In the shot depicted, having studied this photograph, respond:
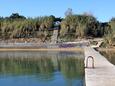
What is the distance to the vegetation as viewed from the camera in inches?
2606

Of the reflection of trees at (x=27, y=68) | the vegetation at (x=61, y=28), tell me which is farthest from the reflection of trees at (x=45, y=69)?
the vegetation at (x=61, y=28)

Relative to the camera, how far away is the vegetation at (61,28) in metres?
66.2

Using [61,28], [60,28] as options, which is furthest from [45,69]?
[60,28]

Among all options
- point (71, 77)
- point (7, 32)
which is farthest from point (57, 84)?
point (7, 32)

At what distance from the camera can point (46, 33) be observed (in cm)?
7012

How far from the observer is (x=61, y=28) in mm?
68500

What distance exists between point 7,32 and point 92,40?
61.2 feet

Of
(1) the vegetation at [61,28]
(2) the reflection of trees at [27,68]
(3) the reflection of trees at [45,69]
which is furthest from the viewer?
(1) the vegetation at [61,28]

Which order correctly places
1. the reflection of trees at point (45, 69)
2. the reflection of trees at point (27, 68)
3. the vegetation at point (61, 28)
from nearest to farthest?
the reflection of trees at point (45, 69) → the reflection of trees at point (27, 68) → the vegetation at point (61, 28)

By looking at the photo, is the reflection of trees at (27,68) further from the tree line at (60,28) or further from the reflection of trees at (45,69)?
the tree line at (60,28)

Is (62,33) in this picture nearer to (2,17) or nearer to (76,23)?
(76,23)

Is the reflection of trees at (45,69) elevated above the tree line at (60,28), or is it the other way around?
the tree line at (60,28)

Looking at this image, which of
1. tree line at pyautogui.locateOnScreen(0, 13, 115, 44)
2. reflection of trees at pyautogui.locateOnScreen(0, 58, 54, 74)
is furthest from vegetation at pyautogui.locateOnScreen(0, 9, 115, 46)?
reflection of trees at pyautogui.locateOnScreen(0, 58, 54, 74)

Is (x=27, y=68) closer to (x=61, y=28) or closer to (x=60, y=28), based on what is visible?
(x=61, y=28)
